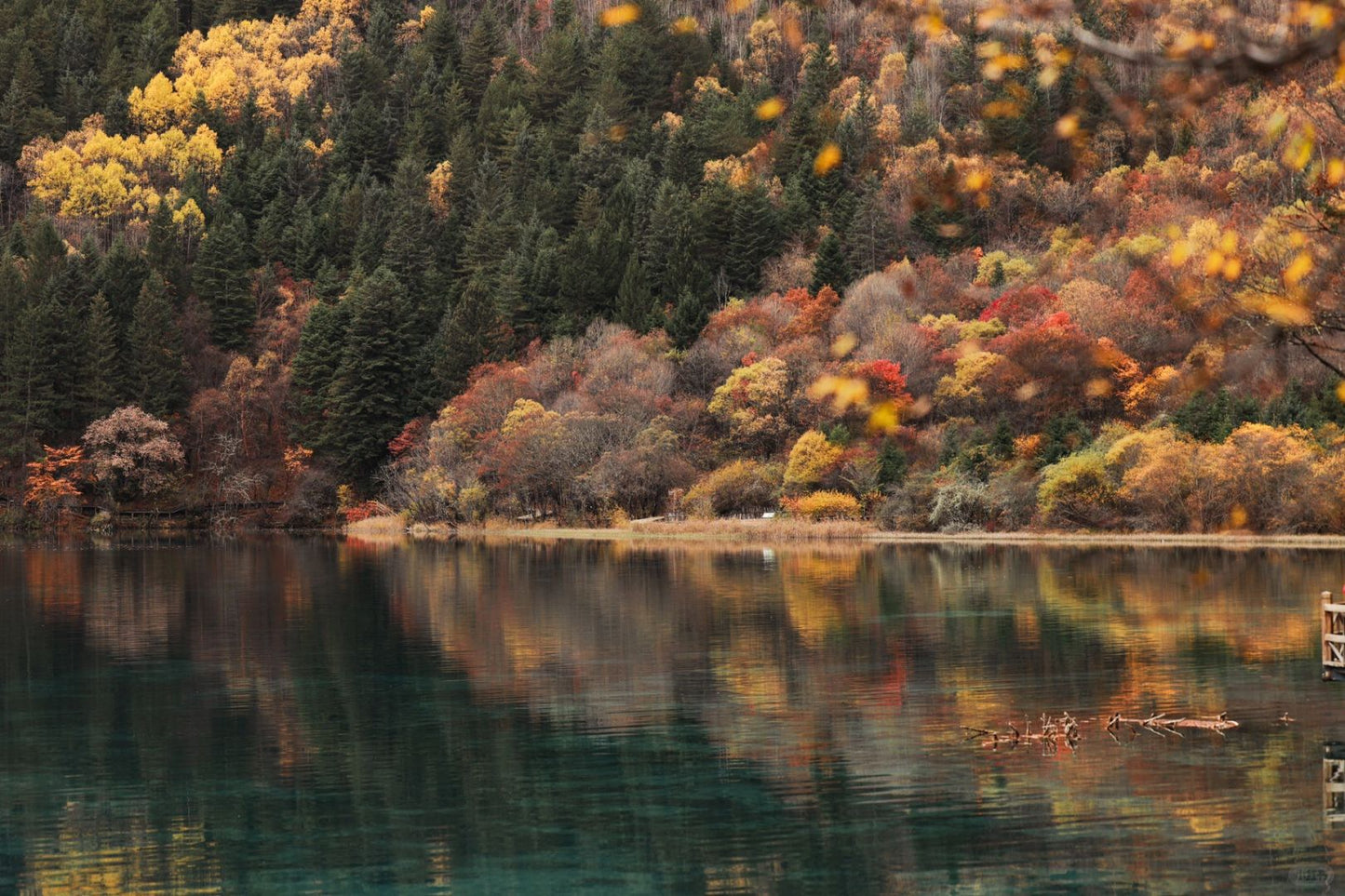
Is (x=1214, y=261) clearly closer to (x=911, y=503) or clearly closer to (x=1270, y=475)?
(x=1270, y=475)

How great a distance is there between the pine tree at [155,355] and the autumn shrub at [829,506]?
46.1m

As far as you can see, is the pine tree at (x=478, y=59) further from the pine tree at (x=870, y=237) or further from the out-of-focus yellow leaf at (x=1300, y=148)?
the out-of-focus yellow leaf at (x=1300, y=148)

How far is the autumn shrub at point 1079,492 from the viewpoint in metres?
71.0

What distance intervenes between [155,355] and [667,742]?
286 feet

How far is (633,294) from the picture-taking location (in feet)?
341

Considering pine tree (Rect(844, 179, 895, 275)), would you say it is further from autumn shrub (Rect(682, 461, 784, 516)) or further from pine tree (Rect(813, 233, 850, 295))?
autumn shrub (Rect(682, 461, 784, 516))

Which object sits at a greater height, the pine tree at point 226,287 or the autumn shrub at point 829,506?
the pine tree at point 226,287

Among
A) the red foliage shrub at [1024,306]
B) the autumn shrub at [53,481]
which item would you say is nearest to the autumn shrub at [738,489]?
the red foliage shrub at [1024,306]

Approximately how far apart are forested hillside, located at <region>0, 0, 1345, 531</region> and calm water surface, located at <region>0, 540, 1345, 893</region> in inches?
542

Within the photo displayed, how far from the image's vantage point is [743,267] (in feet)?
356

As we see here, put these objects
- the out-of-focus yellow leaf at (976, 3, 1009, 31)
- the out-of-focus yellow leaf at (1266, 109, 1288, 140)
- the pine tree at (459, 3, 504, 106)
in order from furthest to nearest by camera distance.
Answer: the pine tree at (459, 3, 504, 106) → the out-of-focus yellow leaf at (976, 3, 1009, 31) → the out-of-focus yellow leaf at (1266, 109, 1288, 140)

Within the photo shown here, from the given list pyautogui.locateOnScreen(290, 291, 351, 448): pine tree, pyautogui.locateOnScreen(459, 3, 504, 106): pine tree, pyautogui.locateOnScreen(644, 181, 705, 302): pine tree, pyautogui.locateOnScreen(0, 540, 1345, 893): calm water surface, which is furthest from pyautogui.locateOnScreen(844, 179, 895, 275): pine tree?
pyautogui.locateOnScreen(459, 3, 504, 106): pine tree

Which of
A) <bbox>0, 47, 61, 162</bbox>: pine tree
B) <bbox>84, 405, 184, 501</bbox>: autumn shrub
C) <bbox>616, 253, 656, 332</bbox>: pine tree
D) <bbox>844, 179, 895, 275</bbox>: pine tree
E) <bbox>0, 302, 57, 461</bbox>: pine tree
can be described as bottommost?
<bbox>84, 405, 184, 501</bbox>: autumn shrub

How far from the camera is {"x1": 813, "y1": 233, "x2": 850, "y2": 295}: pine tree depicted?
100 m
